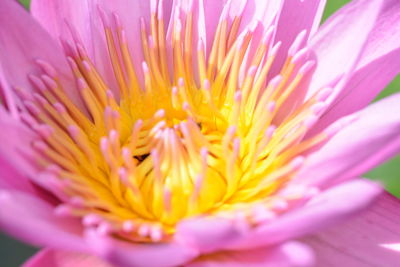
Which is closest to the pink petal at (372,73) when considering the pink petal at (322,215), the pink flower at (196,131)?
the pink flower at (196,131)

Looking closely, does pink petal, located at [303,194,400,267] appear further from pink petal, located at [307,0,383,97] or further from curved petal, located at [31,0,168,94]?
curved petal, located at [31,0,168,94]

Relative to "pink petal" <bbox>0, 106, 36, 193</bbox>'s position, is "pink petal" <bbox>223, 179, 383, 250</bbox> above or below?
below

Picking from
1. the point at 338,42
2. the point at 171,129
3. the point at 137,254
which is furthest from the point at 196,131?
the point at 137,254

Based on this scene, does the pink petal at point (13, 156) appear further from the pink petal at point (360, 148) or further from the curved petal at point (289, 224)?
the pink petal at point (360, 148)

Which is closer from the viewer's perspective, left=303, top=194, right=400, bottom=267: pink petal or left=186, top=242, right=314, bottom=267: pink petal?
left=186, top=242, right=314, bottom=267: pink petal

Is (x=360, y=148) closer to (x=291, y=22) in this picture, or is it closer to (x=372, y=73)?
(x=372, y=73)

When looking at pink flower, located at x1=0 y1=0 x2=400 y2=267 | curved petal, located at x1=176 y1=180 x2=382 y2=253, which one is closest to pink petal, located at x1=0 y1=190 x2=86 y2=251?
pink flower, located at x1=0 y1=0 x2=400 y2=267

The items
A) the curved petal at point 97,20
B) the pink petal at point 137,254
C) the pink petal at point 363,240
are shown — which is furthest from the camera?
the curved petal at point 97,20

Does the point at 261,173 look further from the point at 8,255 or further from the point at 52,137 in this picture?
the point at 8,255

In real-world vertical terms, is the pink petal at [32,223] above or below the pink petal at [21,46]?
below
